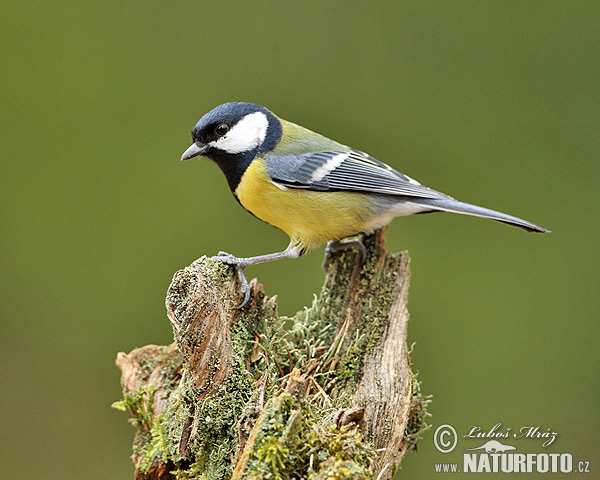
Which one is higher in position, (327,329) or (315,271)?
(315,271)

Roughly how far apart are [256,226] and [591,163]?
5.75 feet

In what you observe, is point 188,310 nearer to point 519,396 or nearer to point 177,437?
point 177,437

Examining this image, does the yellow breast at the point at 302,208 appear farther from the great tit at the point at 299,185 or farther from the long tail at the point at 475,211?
the long tail at the point at 475,211

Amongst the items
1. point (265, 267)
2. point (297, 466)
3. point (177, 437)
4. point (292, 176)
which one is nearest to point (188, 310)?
point (177, 437)

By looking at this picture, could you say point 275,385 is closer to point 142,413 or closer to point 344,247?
point 142,413

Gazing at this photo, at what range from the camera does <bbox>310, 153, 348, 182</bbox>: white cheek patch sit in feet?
Result: 6.49

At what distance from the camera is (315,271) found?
9.53ft

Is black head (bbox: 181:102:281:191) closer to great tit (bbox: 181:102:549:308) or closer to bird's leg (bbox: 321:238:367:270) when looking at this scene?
great tit (bbox: 181:102:549:308)

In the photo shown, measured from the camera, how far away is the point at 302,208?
6.42 ft

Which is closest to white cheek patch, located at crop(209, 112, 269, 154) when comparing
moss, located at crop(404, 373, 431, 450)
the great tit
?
the great tit

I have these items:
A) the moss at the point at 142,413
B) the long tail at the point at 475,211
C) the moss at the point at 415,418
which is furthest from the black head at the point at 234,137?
the moss at the point at 415,418

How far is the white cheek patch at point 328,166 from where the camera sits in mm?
1979

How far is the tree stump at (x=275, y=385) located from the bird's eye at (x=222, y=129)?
20.5 inches

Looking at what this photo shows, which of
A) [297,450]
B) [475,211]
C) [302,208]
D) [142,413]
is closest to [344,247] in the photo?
[302,208]
